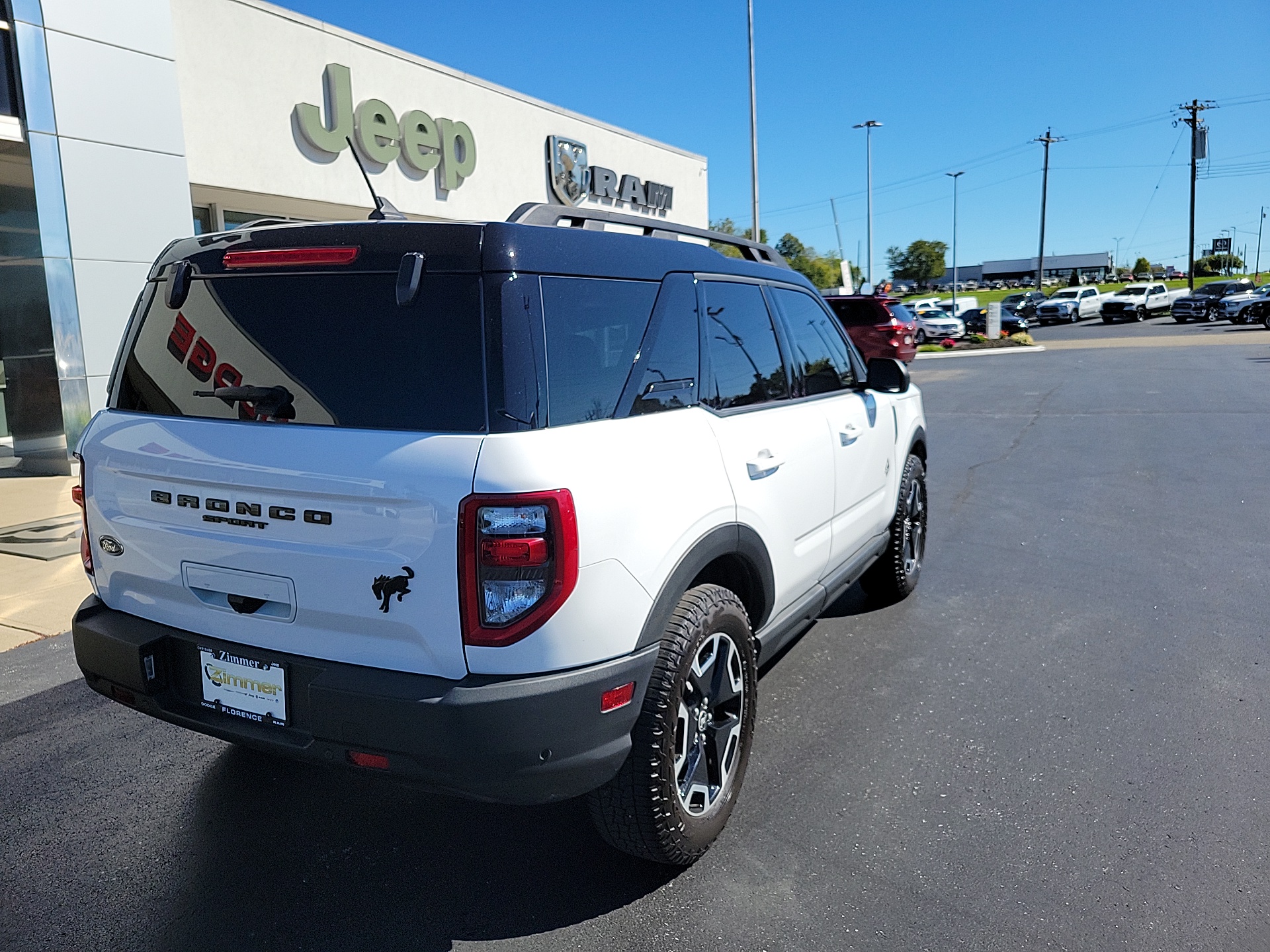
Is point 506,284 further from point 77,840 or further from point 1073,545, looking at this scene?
point 1073,545

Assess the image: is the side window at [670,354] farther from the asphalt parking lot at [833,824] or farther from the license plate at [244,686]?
the asphalt parking lot at [833,824]

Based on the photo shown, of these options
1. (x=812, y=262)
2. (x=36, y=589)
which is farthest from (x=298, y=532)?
(x=812, y=262)

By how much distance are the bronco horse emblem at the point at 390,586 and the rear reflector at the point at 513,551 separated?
0.21 meters

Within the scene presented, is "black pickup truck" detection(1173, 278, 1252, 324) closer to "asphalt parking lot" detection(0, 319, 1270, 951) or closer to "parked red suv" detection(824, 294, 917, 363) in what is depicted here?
"parked red suv" detection(824, 294, 917, 363)

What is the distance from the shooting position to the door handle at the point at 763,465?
3.23m

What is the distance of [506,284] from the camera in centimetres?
241

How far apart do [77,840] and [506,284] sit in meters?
2.40

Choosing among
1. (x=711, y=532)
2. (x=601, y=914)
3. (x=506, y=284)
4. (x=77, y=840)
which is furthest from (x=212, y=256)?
(x=601, y=914)

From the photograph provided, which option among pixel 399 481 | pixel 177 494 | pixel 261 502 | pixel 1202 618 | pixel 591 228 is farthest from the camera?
pixel 1202 618

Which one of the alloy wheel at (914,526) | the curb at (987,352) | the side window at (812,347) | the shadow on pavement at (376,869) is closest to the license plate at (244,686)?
the shadow on pavement at (376,869)

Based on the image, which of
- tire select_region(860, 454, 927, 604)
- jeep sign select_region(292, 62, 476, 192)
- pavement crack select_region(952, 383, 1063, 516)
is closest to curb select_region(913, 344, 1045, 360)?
pavement crack select_region(952, 383, 1063, 516)

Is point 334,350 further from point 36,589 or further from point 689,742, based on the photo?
point 36,589

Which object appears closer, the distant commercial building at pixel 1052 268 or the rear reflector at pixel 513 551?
the rear reflector at pixel 513 551

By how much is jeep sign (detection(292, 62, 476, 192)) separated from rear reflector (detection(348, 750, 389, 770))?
13636 mm
